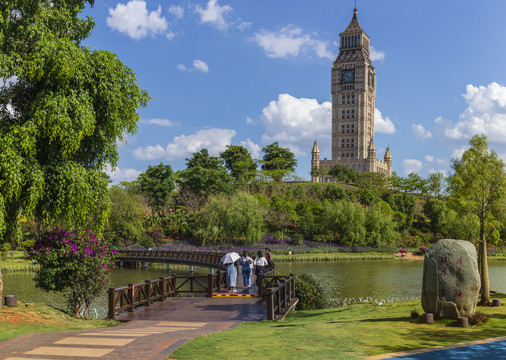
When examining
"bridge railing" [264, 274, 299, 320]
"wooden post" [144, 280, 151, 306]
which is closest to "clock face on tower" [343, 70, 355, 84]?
"bridge railing" [264, 274, 299, 320]

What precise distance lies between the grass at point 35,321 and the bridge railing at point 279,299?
457 centimetres

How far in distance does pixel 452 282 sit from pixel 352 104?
5573 inches

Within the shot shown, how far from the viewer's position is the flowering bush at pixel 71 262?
14984mm

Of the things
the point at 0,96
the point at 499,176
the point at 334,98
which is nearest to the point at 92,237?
the point at 0,96

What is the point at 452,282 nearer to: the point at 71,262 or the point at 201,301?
the point at 201,301

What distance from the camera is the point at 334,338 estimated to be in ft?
30.5

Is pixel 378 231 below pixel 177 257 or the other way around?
the other way around

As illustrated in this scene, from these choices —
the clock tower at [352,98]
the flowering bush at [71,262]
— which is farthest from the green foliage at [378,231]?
the clock tower at [352,98]

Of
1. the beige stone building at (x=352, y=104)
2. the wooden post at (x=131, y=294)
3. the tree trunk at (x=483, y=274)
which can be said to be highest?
the beige stone building at (x=352, y=104)

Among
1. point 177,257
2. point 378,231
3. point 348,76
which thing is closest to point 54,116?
point 177,257

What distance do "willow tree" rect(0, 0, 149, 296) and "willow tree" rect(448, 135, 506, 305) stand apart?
468 inches

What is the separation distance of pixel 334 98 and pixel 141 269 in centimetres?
11921

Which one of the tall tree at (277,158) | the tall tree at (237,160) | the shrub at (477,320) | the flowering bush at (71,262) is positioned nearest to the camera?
the shrub at (477,320)

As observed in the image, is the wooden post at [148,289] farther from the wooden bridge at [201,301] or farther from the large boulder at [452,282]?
the large boulder at [452,282]
